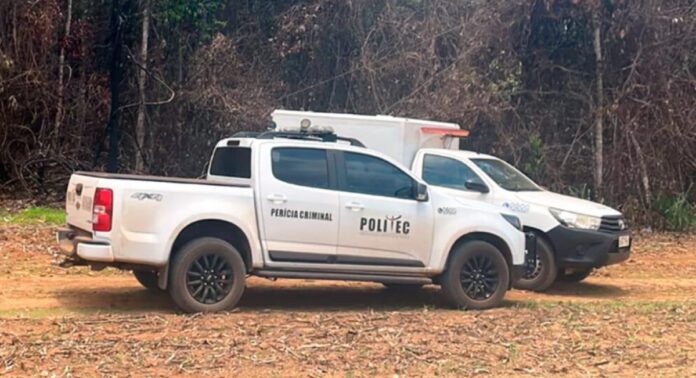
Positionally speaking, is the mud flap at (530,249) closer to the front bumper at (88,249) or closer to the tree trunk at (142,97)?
the front bumper at (88,249)

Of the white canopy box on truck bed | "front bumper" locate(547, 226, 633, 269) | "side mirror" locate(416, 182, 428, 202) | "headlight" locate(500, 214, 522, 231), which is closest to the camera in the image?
"side mirror" locate(416, 182, 428, 202)

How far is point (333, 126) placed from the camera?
44.3 feet

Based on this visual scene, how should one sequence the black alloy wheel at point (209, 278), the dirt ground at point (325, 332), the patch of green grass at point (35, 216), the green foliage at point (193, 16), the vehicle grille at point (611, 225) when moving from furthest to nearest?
the green foliage at point (193, 16) < the patch of green grass at point (35, 216) < the vehicle grille at point (611, 225) < the black alloy wheel at point (209, 278) < the dirt ground at point (325, 332)

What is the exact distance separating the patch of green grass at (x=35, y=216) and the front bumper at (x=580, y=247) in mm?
8373

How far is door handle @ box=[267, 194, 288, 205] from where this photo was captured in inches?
358

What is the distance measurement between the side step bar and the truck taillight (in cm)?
164

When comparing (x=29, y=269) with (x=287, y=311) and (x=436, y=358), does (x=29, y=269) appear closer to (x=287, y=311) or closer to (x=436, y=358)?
(x=287, y=311)

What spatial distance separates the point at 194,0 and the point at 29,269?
8.56 m

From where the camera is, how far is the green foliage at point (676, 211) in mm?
17453

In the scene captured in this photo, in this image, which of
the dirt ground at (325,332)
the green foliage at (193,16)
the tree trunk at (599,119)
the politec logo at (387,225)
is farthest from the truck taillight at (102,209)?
the tree trunk at (599,119)

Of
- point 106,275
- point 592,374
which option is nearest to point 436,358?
point 592,374

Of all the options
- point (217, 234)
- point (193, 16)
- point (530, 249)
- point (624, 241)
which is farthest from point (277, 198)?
point (193, 16)

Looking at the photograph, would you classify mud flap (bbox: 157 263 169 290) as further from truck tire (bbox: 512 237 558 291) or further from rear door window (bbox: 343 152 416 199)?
truck tire (bbox: 512 237 558 291)

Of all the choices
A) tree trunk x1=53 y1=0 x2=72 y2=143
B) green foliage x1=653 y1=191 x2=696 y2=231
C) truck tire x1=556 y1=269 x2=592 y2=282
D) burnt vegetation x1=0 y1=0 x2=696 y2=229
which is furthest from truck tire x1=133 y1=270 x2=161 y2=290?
green foliage x1=653 y1=191 x2=696 y2=231
